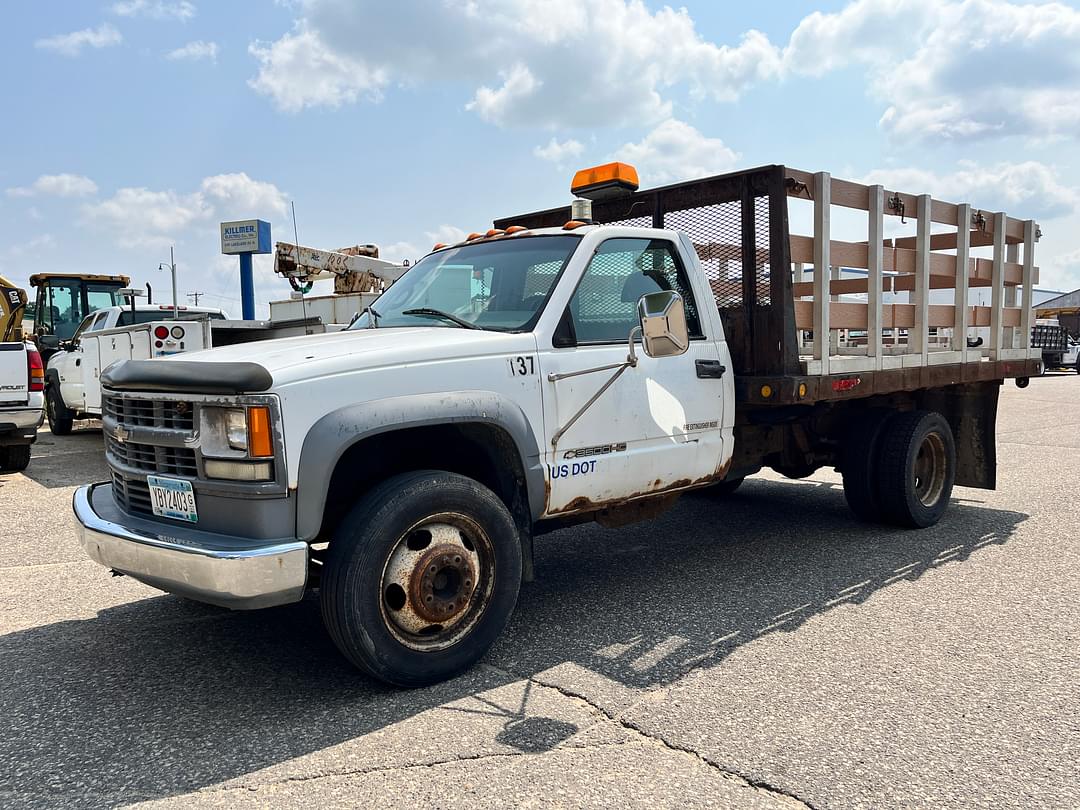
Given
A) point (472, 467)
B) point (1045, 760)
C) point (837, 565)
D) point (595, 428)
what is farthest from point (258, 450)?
point (837, 565)

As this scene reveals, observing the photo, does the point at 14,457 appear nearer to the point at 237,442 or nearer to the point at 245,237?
the point at 237,442

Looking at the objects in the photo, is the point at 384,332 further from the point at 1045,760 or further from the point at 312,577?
the point at 1045,760

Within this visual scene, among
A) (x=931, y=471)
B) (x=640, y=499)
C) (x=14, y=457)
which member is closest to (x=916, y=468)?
(x=931, y=471)

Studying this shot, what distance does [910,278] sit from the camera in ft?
21.6

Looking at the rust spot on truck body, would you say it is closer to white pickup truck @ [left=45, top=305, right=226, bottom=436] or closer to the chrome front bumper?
the chrome front bumper

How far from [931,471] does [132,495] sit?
571cm

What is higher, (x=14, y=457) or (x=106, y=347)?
(x=106, y=347)

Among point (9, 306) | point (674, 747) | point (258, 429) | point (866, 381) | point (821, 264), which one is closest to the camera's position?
point (674, 747)

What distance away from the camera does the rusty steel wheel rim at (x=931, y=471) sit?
22.1 feet

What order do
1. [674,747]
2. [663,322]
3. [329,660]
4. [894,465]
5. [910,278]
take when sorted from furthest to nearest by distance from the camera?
1. [910,278]
2. [894,465]
3. [329,660]
4. [663,322]
5. [674,747]

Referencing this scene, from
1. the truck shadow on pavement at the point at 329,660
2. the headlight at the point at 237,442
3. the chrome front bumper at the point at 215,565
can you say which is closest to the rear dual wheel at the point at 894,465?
the truck shadow on pavement at the point at 329,660

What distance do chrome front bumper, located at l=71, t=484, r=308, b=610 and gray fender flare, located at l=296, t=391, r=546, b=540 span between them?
17cm

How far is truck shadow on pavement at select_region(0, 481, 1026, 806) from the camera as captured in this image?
3168 mm

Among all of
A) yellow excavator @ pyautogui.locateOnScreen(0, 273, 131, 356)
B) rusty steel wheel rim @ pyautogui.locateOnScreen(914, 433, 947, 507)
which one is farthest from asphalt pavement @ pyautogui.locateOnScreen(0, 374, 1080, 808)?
yellow excavator @ pyautogui.locateOnScreen(0, 273, 131, 356)
